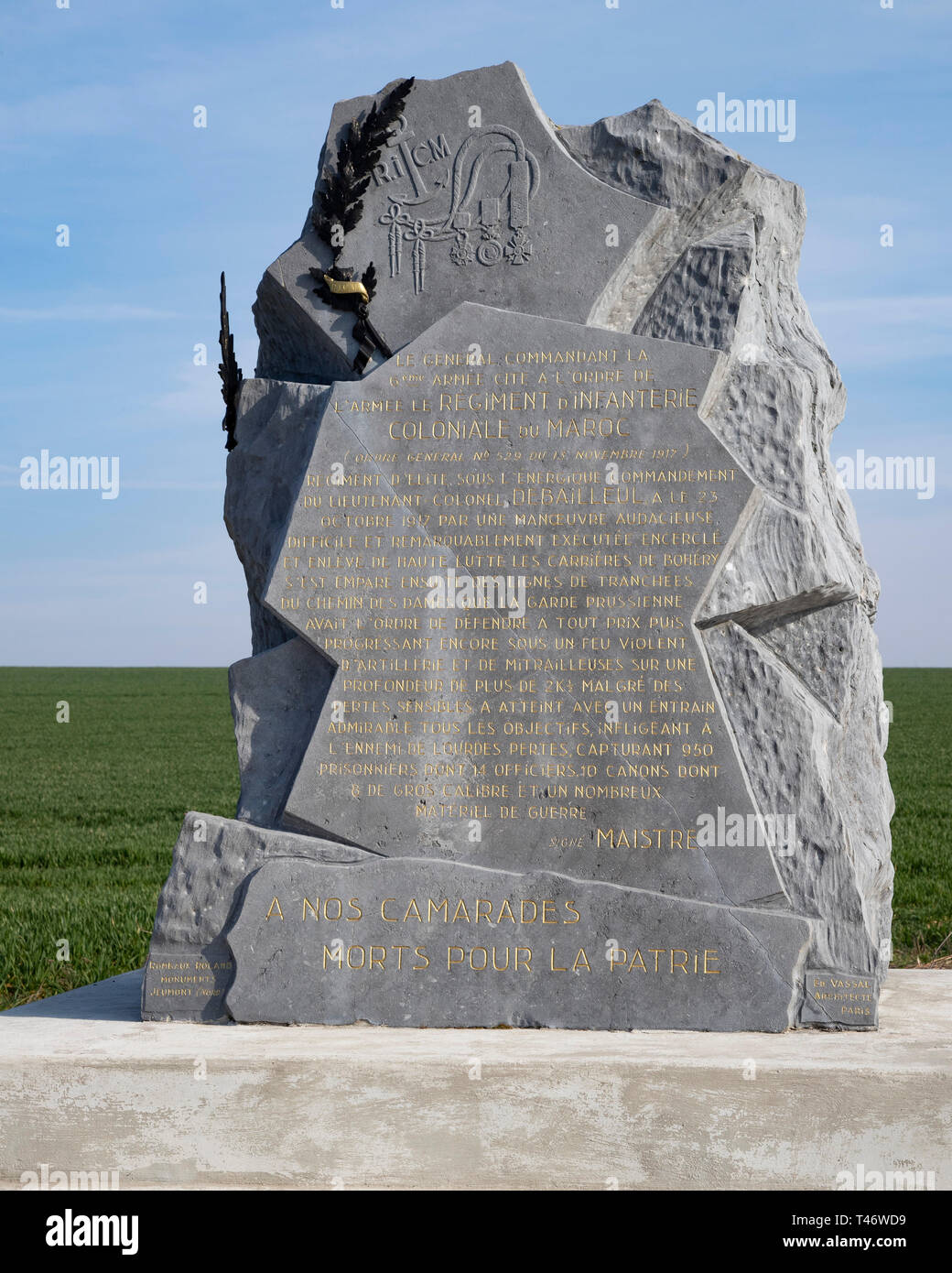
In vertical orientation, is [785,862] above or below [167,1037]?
above

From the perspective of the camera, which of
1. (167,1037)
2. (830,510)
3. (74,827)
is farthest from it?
(74,827)

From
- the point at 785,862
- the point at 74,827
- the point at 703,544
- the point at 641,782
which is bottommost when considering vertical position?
the point at 74,827

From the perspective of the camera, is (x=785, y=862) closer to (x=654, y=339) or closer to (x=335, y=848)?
(x=335, y=848)

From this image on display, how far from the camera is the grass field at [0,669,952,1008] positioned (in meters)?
8.29

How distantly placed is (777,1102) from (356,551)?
2.79 meters

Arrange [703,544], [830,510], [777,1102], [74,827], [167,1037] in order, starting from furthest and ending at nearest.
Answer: [74,827] → [830,510] → [703,544] → [167,1037] → [777,1102]

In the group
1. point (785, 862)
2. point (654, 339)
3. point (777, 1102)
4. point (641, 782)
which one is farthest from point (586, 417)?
point (777, 1102)

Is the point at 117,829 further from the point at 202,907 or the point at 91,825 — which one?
the point at 202,907

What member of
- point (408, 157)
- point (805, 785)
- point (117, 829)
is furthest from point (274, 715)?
point (117, 829)

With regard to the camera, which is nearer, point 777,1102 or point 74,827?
point 777,1102

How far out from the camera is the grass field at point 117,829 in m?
8.29

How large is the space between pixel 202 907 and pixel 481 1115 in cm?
152

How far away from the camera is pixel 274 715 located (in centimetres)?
588

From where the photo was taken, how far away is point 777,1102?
15.3ft
